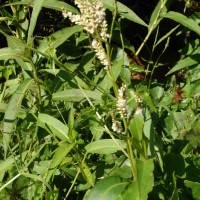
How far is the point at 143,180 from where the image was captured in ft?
3.87

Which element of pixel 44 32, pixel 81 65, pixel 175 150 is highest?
pixel 81 65

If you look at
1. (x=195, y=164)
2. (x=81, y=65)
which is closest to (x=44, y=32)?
(x=81, y=65)

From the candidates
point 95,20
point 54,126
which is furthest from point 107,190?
point 95,20

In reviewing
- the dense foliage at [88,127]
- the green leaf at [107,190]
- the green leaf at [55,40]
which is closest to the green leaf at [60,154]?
the dense foliage at [88,127]

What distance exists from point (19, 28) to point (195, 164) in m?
0.78

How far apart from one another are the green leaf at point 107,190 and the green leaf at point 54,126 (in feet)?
0.62

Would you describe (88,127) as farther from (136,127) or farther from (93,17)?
(93,17)

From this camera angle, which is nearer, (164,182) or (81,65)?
(164,182)

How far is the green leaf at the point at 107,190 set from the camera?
1.34m

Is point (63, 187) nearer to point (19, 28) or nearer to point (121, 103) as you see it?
point (19, 28)

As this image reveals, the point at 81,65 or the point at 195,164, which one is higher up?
the point at 81,65

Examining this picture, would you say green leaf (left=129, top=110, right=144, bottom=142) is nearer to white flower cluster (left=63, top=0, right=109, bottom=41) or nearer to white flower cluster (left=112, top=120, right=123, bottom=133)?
white flower cluster (left=112, top=120, right=123, bottom=133)

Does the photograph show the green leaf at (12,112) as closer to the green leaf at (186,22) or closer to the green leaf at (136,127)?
the green leaf at (136,127)

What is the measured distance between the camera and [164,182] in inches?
59.5
